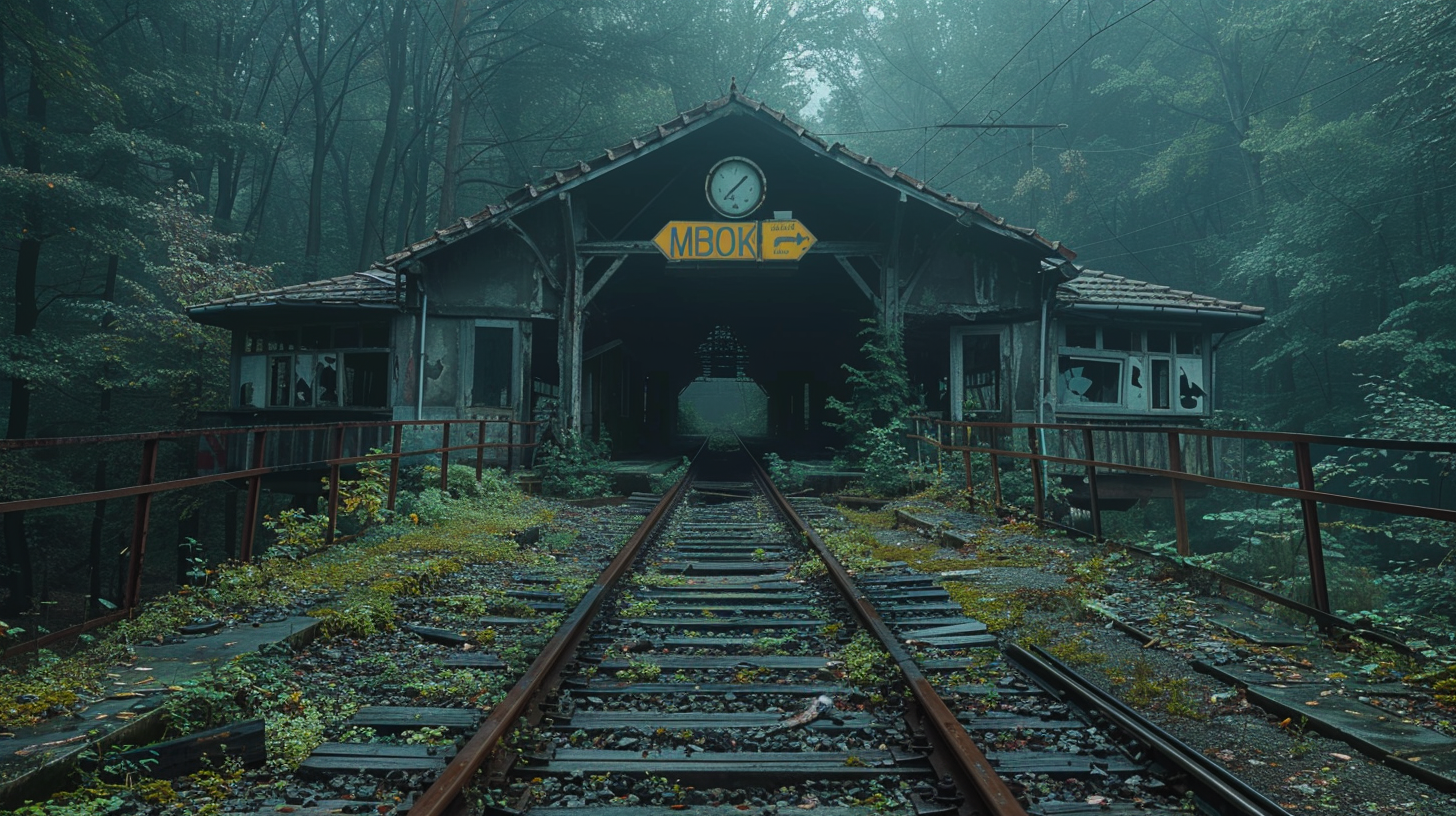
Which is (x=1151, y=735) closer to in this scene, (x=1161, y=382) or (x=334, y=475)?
(x=334, y=475)

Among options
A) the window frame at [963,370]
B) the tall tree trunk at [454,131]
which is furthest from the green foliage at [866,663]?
the tall tree trunk at [454,131]

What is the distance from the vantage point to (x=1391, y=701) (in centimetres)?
363

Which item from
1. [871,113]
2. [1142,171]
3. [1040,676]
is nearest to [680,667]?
[1040,676]

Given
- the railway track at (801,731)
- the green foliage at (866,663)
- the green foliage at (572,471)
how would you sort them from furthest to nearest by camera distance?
the green foliage at (572,471) → the green foliage at (866,663) → the railway track at (801,731)

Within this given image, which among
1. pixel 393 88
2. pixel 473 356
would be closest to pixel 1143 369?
pixel 473 356

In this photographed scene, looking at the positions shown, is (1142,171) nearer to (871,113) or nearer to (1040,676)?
(871,113)

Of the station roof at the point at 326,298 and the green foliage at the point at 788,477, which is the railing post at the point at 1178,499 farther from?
the station roof at the point at 326,298

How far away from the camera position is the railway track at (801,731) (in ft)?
9.29

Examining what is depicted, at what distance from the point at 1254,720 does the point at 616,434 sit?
19583mm

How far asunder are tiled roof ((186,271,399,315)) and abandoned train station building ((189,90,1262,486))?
6 centimetres

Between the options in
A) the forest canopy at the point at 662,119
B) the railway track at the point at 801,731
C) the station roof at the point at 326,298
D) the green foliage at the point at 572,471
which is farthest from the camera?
the forest canopy at the point at 662,119

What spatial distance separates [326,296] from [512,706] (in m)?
14.3

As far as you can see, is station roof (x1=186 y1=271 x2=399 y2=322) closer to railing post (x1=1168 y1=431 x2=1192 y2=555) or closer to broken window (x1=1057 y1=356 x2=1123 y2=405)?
broken window (x1=1057 y1=356 x2=1123 y2=405)

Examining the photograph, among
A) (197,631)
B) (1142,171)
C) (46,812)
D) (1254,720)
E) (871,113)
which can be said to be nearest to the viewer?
(46,812)
